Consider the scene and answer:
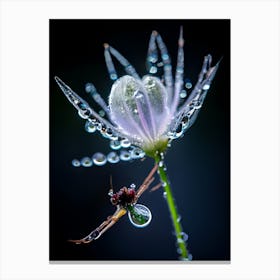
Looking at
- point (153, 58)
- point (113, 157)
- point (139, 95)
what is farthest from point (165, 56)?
point (113, 157)

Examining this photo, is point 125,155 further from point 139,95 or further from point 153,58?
point 153,58

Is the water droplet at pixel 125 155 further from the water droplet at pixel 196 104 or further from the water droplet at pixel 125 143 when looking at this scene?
the water droplet at pixel 196 104

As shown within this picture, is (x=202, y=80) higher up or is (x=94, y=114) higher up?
(x=202, y=80)

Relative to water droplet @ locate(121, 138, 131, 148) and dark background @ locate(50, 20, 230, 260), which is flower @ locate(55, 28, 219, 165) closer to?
water droplet @ locate(121, 138, 131, 148)

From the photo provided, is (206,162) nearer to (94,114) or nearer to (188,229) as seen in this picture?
(188,229)
